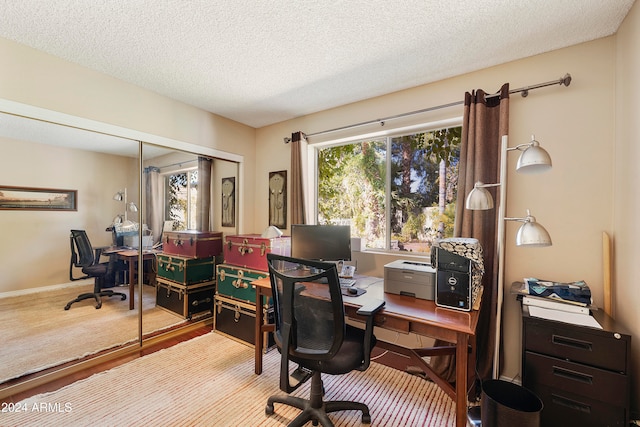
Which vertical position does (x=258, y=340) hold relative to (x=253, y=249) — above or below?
below

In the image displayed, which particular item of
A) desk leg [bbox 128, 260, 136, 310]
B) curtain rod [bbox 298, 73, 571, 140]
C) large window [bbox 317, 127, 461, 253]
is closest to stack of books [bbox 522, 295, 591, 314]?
large window [bbox 317, 127, 461, 253]

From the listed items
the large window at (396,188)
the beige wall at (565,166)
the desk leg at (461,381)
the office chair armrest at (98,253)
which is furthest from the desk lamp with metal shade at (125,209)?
the beige wall at (565,166)

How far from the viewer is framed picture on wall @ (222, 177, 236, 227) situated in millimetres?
3547

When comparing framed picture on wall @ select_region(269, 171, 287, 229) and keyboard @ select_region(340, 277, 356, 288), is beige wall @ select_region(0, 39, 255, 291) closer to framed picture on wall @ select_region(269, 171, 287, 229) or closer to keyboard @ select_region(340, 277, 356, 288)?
framed picture on wall @ select_region(269, 171, 287, 229)

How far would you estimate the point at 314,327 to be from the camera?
1555mm

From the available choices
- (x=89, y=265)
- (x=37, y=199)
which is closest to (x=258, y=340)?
(x=89, y=265)

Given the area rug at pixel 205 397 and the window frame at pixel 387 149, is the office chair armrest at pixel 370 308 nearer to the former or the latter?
the area rug at pixel 205 397

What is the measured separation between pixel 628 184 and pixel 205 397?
3096 millimetres

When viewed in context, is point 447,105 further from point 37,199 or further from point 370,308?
point 37,199

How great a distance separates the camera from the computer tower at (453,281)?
165 cm

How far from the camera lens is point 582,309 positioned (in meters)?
1.65

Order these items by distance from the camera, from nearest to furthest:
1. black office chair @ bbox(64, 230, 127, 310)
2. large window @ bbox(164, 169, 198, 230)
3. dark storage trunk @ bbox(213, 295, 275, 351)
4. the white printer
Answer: the white printer → black office chair @ bbox(64, 230, 127, 310) → dark storage trunk @ bbox(213, 295, 275, 351) → large window @ bbox(164, 169, 198, 230)

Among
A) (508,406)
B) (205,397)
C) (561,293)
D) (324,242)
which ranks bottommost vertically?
(205,397)

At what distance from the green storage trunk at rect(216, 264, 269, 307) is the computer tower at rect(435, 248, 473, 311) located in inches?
63.2
